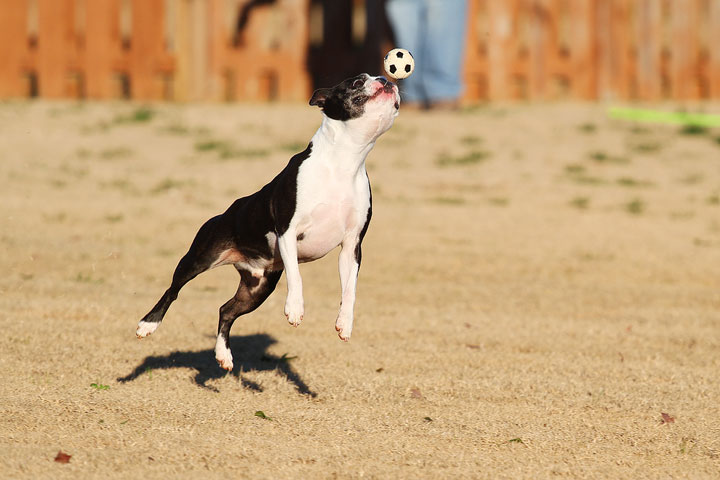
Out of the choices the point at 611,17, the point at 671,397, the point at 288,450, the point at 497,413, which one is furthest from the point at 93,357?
the point at 611,17

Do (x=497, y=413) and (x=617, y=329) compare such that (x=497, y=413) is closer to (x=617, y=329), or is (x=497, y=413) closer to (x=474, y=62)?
(x=617, y=329)

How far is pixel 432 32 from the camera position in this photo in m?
14.6

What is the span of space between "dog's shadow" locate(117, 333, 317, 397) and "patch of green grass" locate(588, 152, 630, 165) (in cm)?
837

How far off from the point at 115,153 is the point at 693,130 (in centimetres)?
836

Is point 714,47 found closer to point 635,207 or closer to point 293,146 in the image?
point 635,207

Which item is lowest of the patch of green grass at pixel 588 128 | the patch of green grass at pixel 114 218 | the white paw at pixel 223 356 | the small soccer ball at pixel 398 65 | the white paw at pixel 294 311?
the patch of green grass at pixel 114 218

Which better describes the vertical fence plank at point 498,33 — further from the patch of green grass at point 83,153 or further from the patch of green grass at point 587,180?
the patch of green grass at point 83,153

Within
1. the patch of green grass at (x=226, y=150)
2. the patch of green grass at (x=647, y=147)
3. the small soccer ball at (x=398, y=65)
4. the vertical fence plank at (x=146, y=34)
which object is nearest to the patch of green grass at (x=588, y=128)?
the patch of green grass at (x=647, y=147)

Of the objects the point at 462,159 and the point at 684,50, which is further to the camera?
the point at 684,50

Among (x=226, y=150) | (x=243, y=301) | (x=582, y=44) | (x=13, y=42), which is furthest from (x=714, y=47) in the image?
(x=243, y=301)

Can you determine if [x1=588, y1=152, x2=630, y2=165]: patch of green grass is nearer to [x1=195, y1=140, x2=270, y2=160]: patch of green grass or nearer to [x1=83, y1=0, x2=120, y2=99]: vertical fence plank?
[x1=195, y1=140, x2=270, y2=160]: patch of green grass

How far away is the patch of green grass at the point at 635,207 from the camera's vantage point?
1218 centimetres

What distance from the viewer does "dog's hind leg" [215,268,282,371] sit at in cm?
551

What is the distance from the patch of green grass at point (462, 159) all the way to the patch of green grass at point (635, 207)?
2340 mm
